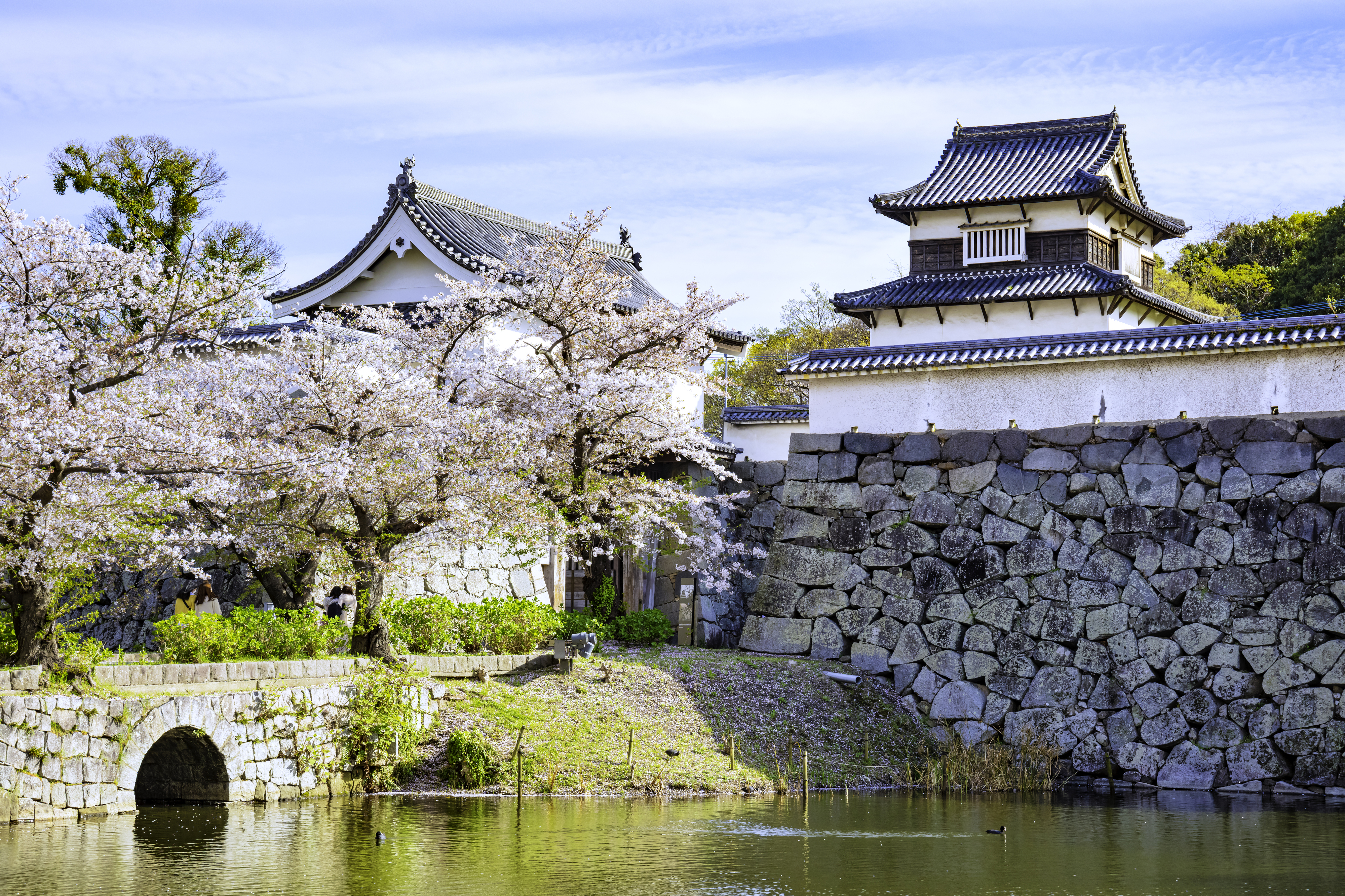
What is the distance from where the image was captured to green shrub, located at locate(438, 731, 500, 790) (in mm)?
15641

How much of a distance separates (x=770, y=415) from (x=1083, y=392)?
706cm

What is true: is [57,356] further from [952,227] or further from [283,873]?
[952,227]

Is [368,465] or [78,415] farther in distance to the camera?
[368,465]

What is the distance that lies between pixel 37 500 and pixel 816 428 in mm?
12273

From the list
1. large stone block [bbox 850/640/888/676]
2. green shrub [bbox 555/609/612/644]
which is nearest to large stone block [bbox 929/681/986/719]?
large stone block [bbox 850/640/888/676]

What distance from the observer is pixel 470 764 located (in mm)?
15641

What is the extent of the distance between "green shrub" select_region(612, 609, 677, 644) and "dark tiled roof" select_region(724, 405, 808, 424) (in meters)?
5.76

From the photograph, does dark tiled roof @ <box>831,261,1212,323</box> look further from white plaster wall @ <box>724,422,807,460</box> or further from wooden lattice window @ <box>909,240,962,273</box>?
white plaster wall @ <box>724,422,807,460</box>

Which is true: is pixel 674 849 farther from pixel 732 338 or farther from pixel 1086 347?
pixel 732 338

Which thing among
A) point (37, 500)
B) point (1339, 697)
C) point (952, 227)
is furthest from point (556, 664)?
point (952, 227)

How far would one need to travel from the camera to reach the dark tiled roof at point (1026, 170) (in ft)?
95.6

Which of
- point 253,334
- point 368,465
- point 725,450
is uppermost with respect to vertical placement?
point 253,334

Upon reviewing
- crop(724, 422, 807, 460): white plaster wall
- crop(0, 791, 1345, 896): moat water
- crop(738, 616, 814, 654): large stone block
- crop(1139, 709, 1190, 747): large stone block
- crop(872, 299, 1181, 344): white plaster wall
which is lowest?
crop(0, 791, 1345, 896): moat water

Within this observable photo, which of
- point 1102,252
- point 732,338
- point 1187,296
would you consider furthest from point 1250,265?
point 732,338
